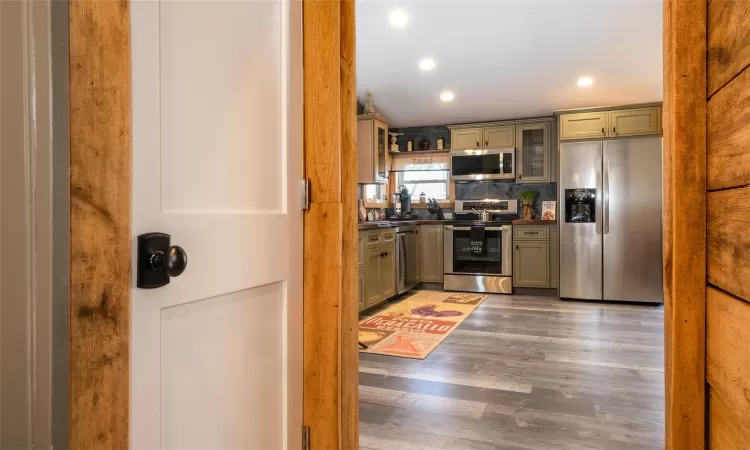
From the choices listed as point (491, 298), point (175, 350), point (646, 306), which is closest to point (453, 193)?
point (491, 298)

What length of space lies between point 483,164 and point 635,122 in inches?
73.9

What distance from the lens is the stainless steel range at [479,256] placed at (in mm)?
5887

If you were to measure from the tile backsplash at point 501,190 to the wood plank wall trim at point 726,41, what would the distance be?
549 cm

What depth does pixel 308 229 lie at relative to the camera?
51.6 inches

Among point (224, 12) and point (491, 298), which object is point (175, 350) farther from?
point (491, 298)

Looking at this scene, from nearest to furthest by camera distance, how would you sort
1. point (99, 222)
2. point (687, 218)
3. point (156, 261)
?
point (99, 222) → point (156, 261) → point (687, 218)

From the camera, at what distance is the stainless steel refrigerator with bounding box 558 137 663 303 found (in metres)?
5.11

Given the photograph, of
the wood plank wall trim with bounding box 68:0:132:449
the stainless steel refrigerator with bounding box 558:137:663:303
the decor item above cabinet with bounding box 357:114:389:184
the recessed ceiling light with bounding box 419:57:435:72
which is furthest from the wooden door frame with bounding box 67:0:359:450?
the stainless steel refrigerator with bounding box 558:137:663:303

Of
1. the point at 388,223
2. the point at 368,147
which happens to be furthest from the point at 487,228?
→ the point at 368,147

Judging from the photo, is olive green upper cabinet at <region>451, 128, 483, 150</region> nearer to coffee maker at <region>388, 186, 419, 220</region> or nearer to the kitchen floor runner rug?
coffee maker at <region>388, 186, 419, 220</region>

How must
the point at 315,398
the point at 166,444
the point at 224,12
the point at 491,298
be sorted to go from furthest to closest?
the point at 491,298, the point at 315,398, the point at 224,12, the point at 166,444

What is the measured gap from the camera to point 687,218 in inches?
40.7

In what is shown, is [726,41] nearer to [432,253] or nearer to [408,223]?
[408,223]

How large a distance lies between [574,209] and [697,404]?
4741mm
